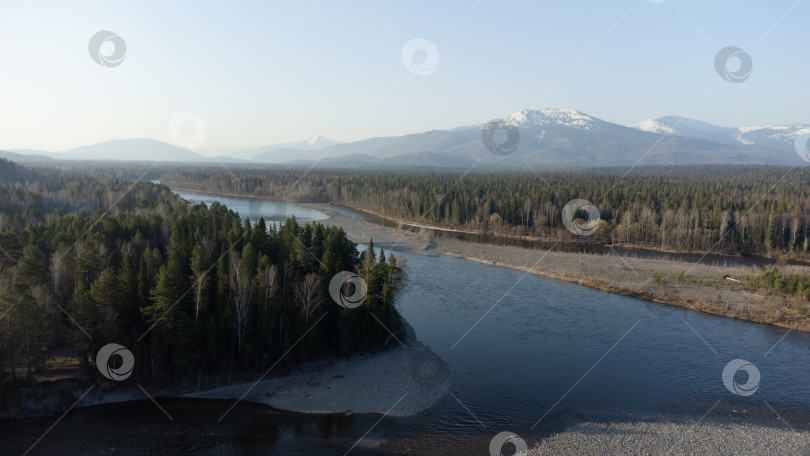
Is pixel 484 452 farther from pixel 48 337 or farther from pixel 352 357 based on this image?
pixel 48 337

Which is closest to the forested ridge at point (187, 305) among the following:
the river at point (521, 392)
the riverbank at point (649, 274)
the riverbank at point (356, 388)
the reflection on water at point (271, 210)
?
the riverbank at point (356, 388)

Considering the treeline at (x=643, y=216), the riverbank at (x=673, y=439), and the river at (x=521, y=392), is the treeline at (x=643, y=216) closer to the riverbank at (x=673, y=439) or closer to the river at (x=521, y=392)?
the river at (x=521, y=392)

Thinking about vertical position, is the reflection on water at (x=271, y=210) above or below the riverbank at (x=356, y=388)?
above

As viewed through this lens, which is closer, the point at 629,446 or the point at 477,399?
the point at 629,446

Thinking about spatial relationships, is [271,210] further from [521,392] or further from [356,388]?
[521,392]

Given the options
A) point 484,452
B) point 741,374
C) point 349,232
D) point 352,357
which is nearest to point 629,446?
point 484,452
